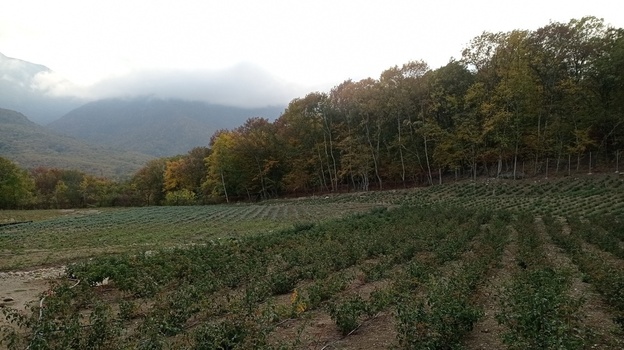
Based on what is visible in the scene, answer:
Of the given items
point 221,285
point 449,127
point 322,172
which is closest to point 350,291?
point 221,285

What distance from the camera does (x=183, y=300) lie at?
8.23 m

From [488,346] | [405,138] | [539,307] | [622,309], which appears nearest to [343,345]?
[488,346]

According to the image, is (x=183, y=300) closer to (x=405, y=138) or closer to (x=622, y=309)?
(x=622, y=309)

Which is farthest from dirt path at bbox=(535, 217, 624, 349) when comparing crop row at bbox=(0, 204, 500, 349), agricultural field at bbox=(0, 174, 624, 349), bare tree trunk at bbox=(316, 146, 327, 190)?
bare tree trunk at bbox=(316, 146, 327, 190)

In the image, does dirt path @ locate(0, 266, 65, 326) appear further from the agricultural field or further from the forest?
the forest

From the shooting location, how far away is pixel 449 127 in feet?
154

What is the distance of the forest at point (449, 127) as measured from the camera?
37.2m

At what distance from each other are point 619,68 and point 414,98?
65.1 feet

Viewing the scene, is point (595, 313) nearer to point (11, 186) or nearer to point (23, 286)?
point (23, 286)

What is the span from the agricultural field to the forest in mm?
19198

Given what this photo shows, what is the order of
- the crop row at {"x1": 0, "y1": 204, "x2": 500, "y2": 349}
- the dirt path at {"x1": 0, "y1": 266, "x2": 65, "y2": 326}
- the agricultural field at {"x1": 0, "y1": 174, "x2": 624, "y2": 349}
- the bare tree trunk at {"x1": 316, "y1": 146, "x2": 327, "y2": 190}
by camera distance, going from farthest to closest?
the bare tree trunk at {"x1": 316, "y1": 146, "x2": 327, "y2": 190} → the dirt path at {"x1": 0, "y1": 266, "x2": 65, "y2": 326} → the crop row at {"x1": 0, "y1": 204, "x2": 500, "y2": 349} → the agricultural field at {"x1": 0, "y1": 174, "x2": 624, "y2": 349}

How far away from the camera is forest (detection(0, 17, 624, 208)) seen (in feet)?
122

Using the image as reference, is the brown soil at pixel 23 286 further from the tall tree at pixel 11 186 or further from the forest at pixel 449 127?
the tall tree at pixel 11 186

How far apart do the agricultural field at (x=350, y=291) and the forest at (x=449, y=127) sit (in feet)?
63.0
